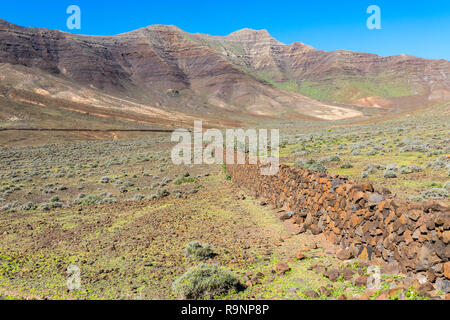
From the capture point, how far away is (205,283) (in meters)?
5.42

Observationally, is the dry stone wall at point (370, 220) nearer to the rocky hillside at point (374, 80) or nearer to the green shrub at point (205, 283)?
the green shrub at point (205, 283)

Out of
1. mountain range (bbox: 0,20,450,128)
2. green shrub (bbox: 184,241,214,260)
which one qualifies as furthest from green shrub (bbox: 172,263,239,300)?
mountain range (bbox: 0,20,450,128)

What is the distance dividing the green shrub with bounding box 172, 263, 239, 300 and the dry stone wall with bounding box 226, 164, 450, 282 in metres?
2.53

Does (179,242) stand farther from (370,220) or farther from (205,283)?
(370,220)

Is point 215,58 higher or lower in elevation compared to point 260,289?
higher

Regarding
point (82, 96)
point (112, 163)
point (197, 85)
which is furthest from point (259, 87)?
point (112, 163)

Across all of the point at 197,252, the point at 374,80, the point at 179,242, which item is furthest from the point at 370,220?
the point at 374,80

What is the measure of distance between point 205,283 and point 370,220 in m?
3.46

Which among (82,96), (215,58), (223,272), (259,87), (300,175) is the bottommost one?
(223,272)

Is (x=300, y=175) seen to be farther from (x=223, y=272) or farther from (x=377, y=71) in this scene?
(x=377, y=71)

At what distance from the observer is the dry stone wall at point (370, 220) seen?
459 centimetres

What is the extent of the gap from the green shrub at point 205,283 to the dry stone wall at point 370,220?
8.28 feet
